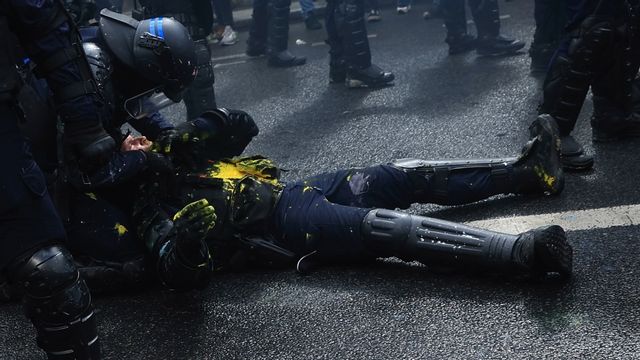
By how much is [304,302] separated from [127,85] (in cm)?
114

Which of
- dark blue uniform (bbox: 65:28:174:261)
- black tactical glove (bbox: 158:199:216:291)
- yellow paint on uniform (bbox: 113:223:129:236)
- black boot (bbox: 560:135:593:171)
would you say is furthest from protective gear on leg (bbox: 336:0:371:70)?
black tactical glove (bbox: 158:199:216:291)

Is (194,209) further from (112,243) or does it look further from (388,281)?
(388,281)

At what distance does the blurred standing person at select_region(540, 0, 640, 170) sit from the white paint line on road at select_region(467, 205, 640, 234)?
54 cm

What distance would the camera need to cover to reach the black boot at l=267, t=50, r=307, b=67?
804 cm

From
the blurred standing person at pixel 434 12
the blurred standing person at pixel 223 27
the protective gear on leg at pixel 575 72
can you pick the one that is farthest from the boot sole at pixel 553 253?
the blurred standing person at pixel 223 27

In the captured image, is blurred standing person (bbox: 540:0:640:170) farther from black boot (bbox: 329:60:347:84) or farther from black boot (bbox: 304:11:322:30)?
black boot (bbox: 304:11:322:30)

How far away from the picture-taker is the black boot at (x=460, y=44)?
7469 mm

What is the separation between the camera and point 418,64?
736cm

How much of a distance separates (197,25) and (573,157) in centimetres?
264

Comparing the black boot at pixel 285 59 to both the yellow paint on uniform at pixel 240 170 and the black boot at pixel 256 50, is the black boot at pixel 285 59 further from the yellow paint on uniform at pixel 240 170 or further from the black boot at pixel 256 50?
the yellow paint on uniform at pixel 240 170

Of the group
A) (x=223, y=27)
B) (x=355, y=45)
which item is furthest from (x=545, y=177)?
(x=223, y=27)

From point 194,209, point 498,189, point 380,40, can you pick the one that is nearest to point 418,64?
point 380,40

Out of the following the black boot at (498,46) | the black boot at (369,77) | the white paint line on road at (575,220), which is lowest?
the black boot at (498,46)

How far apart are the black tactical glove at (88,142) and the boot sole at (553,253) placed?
1.51 metres
